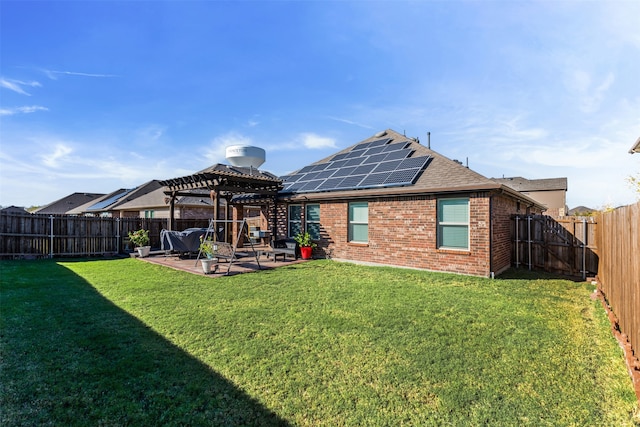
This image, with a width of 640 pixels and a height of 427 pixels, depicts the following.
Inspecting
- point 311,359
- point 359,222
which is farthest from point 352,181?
point 311,359

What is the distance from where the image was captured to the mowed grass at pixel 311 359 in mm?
2621

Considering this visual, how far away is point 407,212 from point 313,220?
428 cm

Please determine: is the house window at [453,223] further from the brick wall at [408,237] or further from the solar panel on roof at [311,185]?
the solar panel on roof at [311,185]

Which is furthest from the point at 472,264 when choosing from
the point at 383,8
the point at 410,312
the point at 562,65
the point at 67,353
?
the point at 67,353

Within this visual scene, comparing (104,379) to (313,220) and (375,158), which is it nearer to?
(313,220)

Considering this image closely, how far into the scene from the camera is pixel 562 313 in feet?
17.5

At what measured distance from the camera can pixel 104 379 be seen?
10.1 feet

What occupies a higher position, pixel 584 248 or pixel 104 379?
pixel 584 248

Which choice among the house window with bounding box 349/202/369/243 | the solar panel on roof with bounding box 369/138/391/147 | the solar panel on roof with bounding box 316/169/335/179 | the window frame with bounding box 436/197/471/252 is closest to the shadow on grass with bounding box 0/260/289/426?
the window frame with bounding box 436/197/471/252

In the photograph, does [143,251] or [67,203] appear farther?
[67,203]

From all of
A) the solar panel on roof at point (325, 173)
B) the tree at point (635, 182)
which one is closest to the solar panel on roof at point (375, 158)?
the solar panel on roof at point (325, 173)

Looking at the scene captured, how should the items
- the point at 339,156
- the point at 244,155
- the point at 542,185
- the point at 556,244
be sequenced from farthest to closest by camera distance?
the point at 542,185 → the point at 244,155 → the point at 339,156 → the point at 556,244

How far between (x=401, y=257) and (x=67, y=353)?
8337mm

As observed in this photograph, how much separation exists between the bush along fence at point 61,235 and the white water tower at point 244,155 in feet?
19.3
